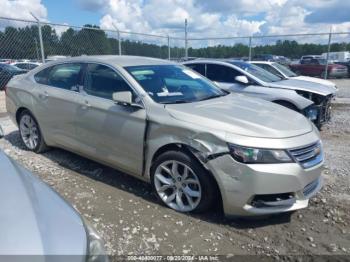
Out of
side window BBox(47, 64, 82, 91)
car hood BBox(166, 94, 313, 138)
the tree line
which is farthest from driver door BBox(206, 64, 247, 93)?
the tree line

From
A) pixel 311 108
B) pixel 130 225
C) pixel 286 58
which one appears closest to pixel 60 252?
pixel 130 225

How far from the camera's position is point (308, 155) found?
3.34 metres

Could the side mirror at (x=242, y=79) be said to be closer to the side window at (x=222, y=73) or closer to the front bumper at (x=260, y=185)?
the side window at (x=222, y=73)

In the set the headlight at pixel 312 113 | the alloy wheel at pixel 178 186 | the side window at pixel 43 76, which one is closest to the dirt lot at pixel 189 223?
the alloy wheel at pixel 178 186

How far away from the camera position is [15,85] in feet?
18.5

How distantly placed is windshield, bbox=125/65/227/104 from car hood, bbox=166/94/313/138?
0.21m

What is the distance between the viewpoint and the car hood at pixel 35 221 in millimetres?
1524

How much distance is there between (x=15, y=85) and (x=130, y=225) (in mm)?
3523

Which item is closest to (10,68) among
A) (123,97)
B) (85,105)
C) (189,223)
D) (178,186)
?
(85,105)

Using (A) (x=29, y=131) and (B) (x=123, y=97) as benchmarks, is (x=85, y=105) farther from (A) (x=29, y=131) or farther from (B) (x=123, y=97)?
(A) (x=29, y=131)

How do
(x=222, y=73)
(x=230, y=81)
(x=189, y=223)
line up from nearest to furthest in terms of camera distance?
1. (x=189, y=223)
2. (x=230, y=81)
3. (x=222, y=73)

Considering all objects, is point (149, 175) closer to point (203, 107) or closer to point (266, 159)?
point (203, 107)

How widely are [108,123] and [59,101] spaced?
1.09m

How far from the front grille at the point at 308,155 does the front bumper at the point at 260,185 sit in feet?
0.19
